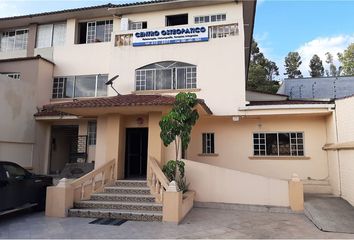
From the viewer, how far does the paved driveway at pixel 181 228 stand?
6852 mm

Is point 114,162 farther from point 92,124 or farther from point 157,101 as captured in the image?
point 92,124

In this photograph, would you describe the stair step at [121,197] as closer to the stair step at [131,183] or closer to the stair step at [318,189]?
the stair step at [131,183]

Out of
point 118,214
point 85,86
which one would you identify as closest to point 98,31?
point 85,86

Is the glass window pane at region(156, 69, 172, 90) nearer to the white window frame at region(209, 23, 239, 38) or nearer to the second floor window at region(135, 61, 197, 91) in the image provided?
the second floor window at region(135, 61, 197, 91)

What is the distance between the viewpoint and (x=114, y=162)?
10609 mm

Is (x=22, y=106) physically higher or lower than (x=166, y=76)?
lower

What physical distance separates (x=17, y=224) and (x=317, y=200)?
31.7 feet

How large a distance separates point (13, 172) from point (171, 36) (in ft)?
27.9

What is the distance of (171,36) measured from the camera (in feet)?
42.8

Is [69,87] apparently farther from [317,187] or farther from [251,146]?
[317,187]

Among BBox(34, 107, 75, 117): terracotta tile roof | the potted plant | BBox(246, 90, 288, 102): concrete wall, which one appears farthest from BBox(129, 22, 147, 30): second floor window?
BBox(246, 90, 288, 102): concrete wall

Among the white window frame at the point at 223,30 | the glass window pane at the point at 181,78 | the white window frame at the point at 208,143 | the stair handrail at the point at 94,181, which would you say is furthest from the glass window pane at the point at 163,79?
the stair handrail at the point at 94,181

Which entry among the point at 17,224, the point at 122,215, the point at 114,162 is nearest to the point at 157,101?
the point at 114,162

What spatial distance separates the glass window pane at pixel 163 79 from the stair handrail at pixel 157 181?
4198 mm
